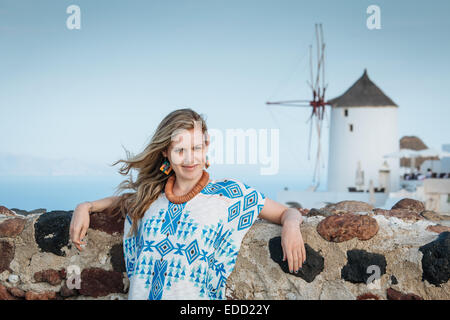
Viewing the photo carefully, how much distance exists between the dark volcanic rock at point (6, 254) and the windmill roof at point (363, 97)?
73.9 ft

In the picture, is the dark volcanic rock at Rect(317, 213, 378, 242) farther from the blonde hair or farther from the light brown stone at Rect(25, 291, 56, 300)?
the light brown stone at Rect(25, 291, 56, 300)

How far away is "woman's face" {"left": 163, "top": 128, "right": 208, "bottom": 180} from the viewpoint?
7.14 feet

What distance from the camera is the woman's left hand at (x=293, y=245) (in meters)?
2.04

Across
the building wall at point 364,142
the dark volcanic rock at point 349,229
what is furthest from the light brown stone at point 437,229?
the building wall at point 364,142

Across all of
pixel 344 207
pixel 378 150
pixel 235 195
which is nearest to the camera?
pixel 235 195

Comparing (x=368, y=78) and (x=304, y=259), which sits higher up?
(x=368, y=78)

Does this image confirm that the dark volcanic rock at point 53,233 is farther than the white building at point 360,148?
No

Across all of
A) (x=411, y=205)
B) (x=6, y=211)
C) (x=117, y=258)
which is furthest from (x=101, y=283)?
(x=411, y=205)

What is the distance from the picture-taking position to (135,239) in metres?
2.27

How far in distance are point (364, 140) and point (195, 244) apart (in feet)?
73.1

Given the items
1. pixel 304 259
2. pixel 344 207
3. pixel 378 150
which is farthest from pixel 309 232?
pixel 378 150

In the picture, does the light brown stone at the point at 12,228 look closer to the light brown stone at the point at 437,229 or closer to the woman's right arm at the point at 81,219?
the woman's right arm at the point at 81,219

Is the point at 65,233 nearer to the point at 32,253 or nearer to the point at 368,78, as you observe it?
the point at 32,253

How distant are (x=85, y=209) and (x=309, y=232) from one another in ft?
3.44
